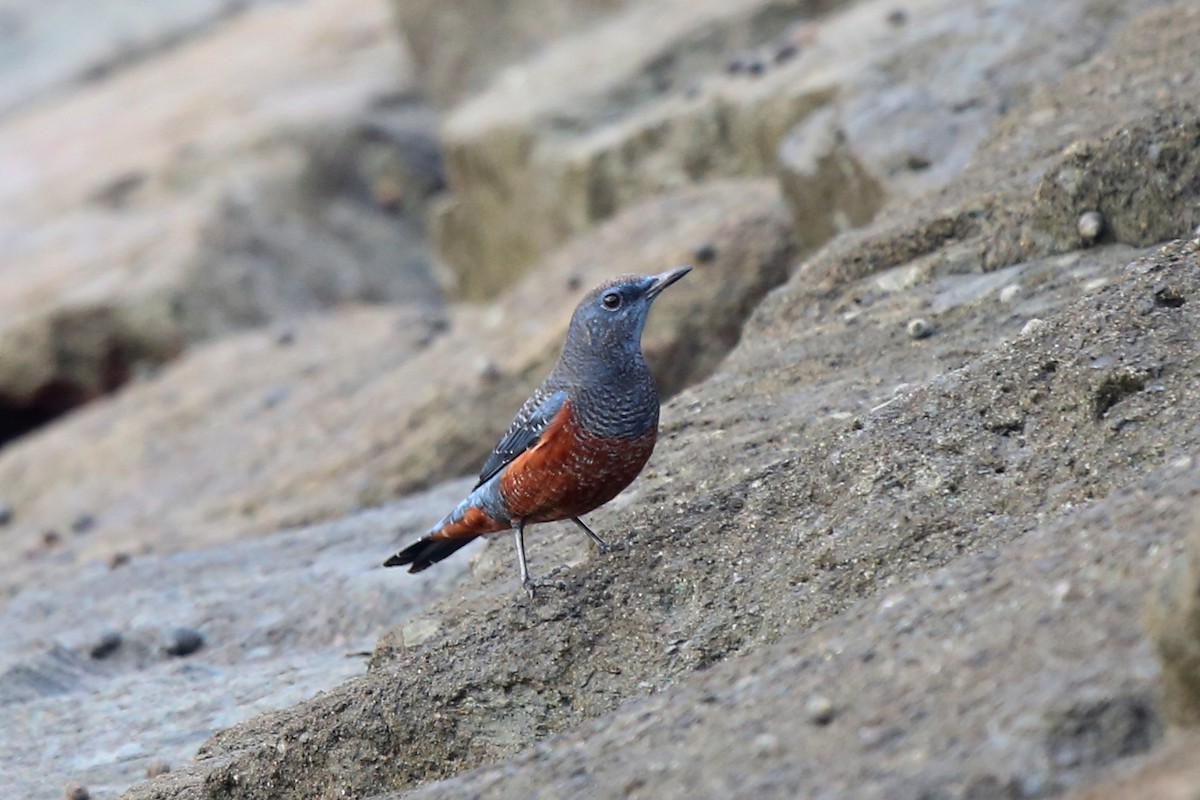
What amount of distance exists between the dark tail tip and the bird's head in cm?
83

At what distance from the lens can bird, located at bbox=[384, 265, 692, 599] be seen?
4.68 meters

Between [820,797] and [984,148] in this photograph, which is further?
[984,148]

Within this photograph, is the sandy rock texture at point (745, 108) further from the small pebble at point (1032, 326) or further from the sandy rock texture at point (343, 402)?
the small pebble at point (1032, 326)

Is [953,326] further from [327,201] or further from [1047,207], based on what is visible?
[327,201]

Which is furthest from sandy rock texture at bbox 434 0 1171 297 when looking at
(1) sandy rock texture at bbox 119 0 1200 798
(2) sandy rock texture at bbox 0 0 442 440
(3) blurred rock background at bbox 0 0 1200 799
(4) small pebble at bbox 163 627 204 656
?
(4) small pebble at bbox 163 627 204 656

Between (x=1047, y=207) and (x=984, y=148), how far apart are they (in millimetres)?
1209

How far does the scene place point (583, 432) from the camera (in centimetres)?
470

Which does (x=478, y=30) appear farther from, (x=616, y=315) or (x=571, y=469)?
(x=571, y=469)

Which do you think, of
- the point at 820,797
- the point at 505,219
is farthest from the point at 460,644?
the point at 505,219

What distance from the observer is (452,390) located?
8.19 m

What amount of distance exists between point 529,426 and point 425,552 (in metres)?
0.71

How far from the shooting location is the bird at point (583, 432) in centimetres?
468

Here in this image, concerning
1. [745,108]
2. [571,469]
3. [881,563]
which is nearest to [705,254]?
[745,108]

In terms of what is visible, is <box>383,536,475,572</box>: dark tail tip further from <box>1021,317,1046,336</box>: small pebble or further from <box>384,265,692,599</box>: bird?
<box>1021,317,1046,336</box>: small pebble
